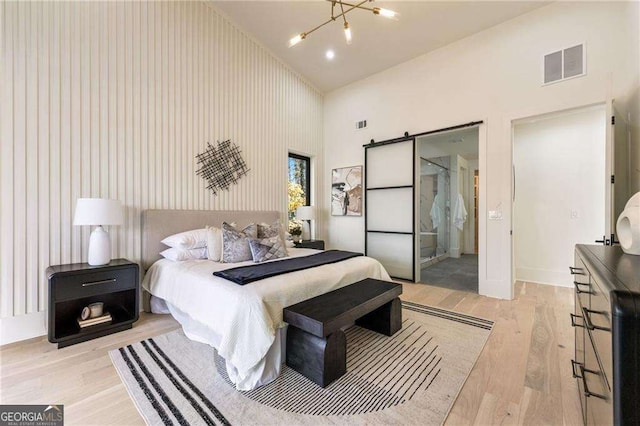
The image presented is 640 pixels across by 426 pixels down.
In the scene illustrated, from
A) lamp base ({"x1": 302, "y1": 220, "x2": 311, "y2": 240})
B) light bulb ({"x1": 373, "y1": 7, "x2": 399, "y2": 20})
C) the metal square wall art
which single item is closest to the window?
lamp base ({"x1": 302, "y1": 220, "x2": 311, "y2": 240})

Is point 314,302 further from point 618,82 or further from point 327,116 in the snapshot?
point 327,116

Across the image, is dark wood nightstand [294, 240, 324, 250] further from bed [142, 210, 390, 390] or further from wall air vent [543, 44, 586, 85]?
wall air vent [543, 44, 586, 85]

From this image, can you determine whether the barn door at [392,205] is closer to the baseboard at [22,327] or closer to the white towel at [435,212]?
the white towel at [435,212]

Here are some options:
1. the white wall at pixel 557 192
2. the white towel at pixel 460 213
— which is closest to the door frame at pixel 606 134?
the white wall at pixel 557 192

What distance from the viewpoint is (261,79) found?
14.4ft

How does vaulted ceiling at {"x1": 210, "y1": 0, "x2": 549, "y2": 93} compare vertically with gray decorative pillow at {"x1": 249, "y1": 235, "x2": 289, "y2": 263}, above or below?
above

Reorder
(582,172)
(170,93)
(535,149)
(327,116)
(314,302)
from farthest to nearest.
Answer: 1. (327,116)
2. (535,149)
3. (582,172)
4. (170,93)
5. (314,302)

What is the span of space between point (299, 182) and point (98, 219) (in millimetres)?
3377

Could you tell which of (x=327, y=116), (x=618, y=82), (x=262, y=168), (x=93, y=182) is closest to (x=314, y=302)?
(x=93, y=182)

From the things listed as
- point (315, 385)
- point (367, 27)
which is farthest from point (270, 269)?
point (367, 27)

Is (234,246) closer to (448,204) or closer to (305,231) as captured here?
(305,231)

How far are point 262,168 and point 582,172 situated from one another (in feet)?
15.9

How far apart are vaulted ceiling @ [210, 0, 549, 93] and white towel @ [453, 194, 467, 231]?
3.64 m

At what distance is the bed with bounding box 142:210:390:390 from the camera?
1.73 meters
